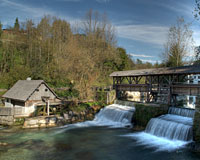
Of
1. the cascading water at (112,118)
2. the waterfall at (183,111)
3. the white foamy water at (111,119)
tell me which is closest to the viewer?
the waterfall at (183,111)

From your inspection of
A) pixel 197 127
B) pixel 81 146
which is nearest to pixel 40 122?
pixel 81 146

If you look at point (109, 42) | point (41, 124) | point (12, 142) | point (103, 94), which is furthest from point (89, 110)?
point (109, 42)

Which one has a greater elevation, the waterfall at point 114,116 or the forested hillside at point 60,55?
the forested hillside at point 60,55

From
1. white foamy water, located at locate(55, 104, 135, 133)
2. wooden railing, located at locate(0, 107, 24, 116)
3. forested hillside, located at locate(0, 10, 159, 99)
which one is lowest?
white foamy water, located at locate(55, 104, 135, 133)

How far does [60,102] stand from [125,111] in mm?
8049

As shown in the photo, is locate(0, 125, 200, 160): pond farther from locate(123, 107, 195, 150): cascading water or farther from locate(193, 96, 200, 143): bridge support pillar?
locate(193, 96, 200, 143): bridge support pillar

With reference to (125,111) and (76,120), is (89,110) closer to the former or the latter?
(76,120)

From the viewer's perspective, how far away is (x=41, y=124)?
67.8 feet

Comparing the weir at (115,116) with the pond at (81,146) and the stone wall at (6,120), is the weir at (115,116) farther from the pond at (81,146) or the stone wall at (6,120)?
the stone wall at (6,120)

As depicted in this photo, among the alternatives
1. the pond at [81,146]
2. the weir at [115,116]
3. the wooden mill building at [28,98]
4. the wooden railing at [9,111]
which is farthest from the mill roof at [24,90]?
the weir at [115,116]

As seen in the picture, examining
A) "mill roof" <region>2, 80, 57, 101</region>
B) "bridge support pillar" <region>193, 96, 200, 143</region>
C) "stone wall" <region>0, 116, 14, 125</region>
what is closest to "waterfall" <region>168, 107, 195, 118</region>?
"bridge support pillar" <region>193, 96, 200, 143</region>

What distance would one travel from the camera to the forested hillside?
1211 inches

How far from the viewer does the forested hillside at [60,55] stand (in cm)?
3077

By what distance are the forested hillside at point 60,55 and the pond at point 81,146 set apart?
1044 cm
